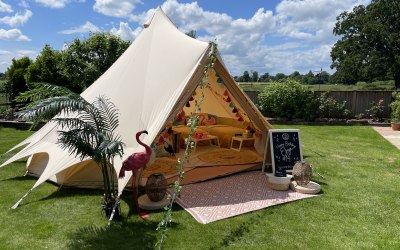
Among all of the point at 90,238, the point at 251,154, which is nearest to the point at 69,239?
the point at 90,238

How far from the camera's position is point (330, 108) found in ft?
43.0

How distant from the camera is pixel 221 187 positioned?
5.47 m

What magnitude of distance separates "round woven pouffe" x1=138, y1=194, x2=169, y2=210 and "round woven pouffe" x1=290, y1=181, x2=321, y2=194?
205cm

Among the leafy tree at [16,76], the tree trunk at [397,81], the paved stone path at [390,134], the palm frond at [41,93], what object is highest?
the tree trunk at [397,81]

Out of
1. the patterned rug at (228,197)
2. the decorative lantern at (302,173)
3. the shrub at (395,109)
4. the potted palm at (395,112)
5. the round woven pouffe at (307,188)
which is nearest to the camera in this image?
the patterned rug at (228,197)

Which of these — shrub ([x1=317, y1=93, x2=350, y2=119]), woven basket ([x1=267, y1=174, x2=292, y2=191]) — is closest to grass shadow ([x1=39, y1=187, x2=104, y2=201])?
woven basket ([x1=267, y1=174, x2=292, y2=191])

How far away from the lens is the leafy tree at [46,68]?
12.6 meters

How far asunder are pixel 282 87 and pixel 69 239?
1084cm

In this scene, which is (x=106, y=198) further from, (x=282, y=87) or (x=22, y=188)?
(x=282, y=87)

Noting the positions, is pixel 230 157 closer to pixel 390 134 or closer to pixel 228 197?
pixel 228 197

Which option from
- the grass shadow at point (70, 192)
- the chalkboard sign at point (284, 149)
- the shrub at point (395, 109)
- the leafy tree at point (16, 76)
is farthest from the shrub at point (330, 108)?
the leafy tree at point (16, 76)

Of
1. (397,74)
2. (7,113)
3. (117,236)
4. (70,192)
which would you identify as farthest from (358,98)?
(397,74)

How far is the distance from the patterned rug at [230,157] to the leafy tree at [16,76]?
1008 centimetres

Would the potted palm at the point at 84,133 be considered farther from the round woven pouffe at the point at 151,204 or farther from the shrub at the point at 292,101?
the shrub at the point at 292,101
